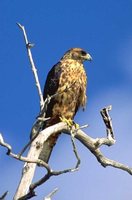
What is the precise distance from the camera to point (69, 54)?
11336 mm

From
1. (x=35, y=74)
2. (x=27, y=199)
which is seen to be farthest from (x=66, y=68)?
(x=27, y=199)

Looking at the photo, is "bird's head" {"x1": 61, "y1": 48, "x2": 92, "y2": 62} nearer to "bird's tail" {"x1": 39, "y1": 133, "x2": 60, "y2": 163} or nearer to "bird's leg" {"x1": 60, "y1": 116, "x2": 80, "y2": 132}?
"bird's leg" {"x1": 60, "y1": 116, "x2": 80, "y2": 132}

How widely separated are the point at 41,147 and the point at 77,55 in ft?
14.8

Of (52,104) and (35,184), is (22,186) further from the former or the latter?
(52,104)

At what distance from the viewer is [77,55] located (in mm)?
11289

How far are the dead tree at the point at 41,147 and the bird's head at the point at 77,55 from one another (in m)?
2.45

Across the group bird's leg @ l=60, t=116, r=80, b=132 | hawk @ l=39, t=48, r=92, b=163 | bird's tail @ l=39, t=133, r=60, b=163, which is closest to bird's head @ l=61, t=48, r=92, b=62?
hawk @ l=39, t=48, r=92, b=163

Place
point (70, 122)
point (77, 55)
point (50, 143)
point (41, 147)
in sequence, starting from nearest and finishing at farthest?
point (41, 147) < point (50, 143) < point (70, 122) < point (77, 55)

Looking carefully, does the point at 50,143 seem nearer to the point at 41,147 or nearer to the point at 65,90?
the point at 65,90

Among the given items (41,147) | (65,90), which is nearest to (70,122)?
(65,90)

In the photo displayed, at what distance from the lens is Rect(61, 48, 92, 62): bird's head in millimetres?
11211

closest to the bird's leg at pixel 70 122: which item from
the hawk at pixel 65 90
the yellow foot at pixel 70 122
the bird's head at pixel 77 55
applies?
the yellow foot at pixel 70 122

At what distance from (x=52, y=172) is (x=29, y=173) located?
1.36 meters

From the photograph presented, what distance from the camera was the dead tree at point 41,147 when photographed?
5.51 meters
